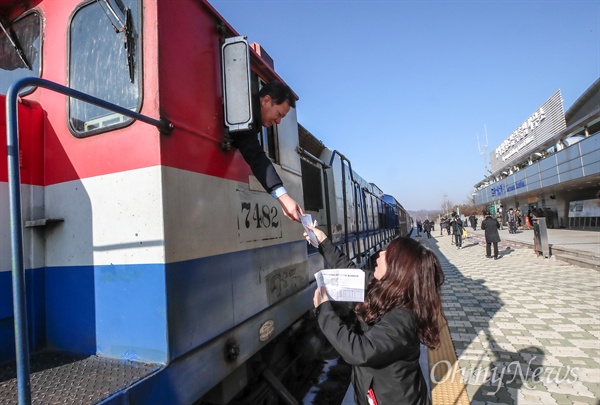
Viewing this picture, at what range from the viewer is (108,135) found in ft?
5.53

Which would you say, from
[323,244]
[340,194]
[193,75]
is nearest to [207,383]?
[323,244]

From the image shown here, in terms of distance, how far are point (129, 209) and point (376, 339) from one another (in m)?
1.29

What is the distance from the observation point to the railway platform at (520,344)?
10.9 ft

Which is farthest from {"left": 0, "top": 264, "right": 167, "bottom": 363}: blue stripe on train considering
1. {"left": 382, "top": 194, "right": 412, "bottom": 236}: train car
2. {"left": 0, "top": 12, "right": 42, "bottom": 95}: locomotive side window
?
{"left": 382, "top": 194, "right": 412, "bottom": 236}: train car

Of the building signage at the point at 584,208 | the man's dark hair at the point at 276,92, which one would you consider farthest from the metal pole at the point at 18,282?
the building signage at the point at 584,208

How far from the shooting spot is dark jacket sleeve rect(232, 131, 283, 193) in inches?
79.9

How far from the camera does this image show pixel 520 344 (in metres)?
4.46

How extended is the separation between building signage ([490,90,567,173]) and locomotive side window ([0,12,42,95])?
3203 cm

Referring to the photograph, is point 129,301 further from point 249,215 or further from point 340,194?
point 340,194

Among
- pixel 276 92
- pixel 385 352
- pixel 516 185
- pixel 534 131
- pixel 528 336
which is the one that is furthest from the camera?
pixel 516 185

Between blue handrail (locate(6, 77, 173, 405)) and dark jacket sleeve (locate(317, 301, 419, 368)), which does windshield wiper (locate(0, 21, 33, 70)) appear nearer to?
blue handrail (locate(6, 77, 173, 405))

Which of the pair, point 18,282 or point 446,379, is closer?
point 18,282

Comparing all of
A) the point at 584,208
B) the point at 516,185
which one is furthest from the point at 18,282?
the point at 516,185

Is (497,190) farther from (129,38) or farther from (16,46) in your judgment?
(16,46)
